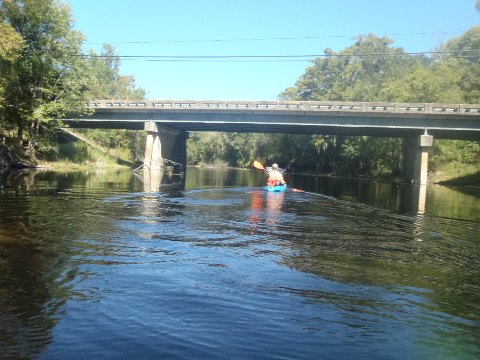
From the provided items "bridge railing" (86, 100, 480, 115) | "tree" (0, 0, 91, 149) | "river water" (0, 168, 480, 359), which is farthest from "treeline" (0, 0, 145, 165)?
"river water" (0, 168, 480, 359)

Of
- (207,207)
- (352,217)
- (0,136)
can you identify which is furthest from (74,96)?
(352,217)

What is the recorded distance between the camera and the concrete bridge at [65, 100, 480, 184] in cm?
5056

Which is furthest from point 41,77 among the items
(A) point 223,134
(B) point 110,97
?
(A) point 223,134

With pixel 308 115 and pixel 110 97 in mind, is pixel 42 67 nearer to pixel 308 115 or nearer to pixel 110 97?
pixel 308 115

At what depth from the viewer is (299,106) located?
54781mm

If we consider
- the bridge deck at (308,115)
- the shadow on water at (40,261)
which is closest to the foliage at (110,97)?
the bridge deck at (308,115)

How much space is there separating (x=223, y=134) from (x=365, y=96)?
181 ft

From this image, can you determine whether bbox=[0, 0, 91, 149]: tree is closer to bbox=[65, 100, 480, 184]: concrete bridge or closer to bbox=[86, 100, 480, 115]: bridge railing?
bbox=[65, 100, 480, 184]: concrete bridge

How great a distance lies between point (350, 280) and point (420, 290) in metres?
1.31

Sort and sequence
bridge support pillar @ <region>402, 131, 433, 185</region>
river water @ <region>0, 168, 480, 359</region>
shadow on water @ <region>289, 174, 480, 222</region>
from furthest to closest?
bridge support pillar @ <region>402, 131, 433, 185</region> → shadow on water @ <region>289, 174, 480, 222</region> → river water @ <region>0, 168, 480, 359</region>

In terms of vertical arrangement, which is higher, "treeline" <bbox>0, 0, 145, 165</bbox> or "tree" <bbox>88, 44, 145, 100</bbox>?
"tree" <bbox>88, 44, 145, 100</bbox>

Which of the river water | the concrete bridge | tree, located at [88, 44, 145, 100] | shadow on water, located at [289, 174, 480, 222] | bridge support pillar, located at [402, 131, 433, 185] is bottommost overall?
the river water

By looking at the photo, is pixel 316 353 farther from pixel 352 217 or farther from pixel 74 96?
pixel 74 96

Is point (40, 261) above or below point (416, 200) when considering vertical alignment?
below
